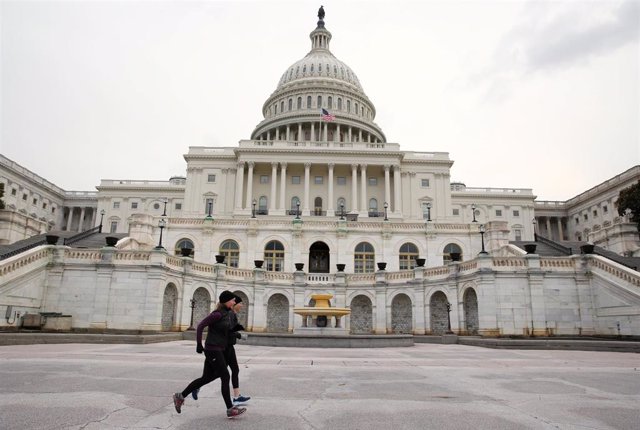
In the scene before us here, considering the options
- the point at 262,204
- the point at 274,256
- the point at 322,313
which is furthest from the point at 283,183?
the point at 322,313

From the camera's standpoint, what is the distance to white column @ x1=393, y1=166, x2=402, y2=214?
8364 cm

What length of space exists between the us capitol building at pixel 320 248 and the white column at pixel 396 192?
239mm

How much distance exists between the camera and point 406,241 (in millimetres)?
52625

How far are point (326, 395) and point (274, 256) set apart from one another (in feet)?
139

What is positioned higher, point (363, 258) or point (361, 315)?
point (363, 258)

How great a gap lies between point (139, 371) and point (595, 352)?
20863 mm

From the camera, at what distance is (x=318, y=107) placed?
113 metres

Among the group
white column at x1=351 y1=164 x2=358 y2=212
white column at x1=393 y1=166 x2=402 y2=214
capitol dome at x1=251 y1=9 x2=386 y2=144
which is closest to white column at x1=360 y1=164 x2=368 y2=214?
white column at x1=351 y1=164 x2=358 y2=212

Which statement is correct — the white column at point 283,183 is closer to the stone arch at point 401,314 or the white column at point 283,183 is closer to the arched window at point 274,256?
the arched window at point 274,256

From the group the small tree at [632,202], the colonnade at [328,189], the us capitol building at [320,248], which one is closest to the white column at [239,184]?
the colonnade at [328,189]

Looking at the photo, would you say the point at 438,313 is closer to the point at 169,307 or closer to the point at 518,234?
the point at 169,307

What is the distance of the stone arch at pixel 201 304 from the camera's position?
3691 cm

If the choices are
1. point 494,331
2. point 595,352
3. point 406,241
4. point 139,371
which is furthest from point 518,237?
point 139,371

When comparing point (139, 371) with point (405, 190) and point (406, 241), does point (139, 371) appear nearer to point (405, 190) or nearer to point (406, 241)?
point (406, 241)
